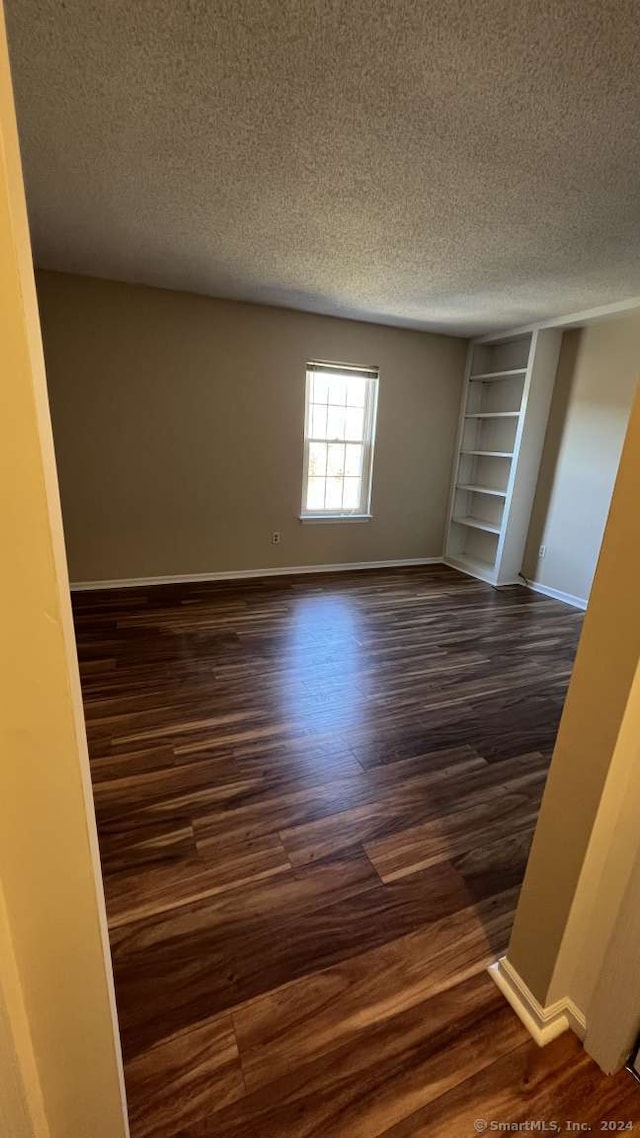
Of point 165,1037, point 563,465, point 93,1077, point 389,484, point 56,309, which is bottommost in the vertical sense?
point 165,1037

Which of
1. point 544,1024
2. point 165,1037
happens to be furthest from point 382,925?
point 165,1037

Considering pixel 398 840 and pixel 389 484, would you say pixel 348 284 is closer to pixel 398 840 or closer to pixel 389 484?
pixel 389 484

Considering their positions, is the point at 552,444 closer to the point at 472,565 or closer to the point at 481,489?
the point at 481,489

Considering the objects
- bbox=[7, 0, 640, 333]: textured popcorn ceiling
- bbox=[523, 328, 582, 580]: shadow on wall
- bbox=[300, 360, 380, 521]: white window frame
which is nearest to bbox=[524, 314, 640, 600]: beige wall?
bbox=[523, 328, 582, 580]: shadow on wall

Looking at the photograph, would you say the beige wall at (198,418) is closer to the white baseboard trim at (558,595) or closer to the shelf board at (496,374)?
the shelf board at (496,374)

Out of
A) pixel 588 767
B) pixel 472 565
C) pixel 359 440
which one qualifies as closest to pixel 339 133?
pixel 588 767

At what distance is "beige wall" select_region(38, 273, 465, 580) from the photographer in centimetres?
352

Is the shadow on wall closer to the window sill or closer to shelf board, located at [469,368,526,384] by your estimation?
shelf board, located at [469,368,526,384]

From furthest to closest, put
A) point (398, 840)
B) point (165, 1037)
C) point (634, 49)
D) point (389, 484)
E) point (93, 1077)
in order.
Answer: point (389, 484), point (398, 840), point (634, 49), point (165, 1037), point (93, 1077)

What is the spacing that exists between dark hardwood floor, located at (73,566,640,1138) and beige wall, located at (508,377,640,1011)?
209mm

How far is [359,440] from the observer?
4633mm

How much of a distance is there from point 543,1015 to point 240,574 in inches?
146

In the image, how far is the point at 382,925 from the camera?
51.1 inches

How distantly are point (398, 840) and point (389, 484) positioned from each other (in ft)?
12.3
